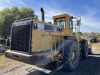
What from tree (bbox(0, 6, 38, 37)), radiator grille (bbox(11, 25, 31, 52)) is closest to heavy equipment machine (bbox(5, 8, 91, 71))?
radiator grille (bbox(11, 25, 31, 52))

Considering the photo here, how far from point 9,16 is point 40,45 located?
28.2 m

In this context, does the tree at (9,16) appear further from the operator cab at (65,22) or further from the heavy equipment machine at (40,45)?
the heavy equipment machine at (40,45)

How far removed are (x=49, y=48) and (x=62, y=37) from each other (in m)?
1.46

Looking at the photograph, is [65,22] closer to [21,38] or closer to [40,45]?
[40,45]

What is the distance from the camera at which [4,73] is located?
23.7 feet

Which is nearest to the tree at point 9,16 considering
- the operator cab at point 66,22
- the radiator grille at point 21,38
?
the operator cab at point 66,22

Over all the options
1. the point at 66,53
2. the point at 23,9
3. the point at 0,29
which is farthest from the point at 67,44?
the point at 23,9

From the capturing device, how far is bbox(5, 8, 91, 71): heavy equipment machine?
6059mm

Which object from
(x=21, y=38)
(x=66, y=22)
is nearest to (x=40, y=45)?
(x=21, y=38)

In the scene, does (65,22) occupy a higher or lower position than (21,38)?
→ higher

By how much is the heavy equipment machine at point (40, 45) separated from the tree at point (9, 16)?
25.0 meters

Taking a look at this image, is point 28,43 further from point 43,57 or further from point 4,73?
point 4,73

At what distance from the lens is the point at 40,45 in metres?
6.53

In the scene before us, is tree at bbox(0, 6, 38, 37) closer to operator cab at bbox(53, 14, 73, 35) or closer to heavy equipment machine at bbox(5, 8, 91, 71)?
operator cab at bbox(53, 14, 73, 35)
